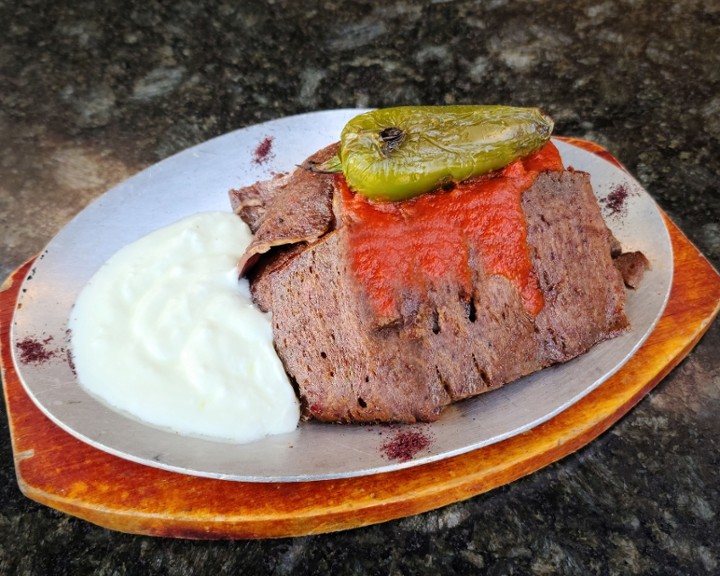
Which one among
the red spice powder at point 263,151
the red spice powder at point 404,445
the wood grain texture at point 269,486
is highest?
the red spice powder at point 263,151

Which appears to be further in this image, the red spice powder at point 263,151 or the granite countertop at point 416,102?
the red spice powder at point 263,151

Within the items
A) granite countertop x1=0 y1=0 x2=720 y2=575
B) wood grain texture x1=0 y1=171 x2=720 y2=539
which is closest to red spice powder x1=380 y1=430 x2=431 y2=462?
wood grain texture x1=0 y1=171 x2=720 y2=539

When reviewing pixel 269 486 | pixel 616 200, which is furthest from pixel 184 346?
pixel 616 200

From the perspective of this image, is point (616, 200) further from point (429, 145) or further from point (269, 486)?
point (269, 486)

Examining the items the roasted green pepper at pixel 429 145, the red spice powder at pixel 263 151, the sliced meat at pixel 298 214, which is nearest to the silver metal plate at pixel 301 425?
the red spice powder at pixel 263 151

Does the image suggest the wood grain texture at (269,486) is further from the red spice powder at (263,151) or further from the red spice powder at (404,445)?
the red spice powder at (263,151)

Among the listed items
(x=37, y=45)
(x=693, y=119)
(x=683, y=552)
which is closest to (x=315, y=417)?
(x=683, y=552)

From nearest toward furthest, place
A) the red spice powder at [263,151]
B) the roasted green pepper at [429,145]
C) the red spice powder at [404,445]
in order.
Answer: the red spice powder at [404,445]
the roasted green pepper at [429,145]
the red spice powder at [263,151]
